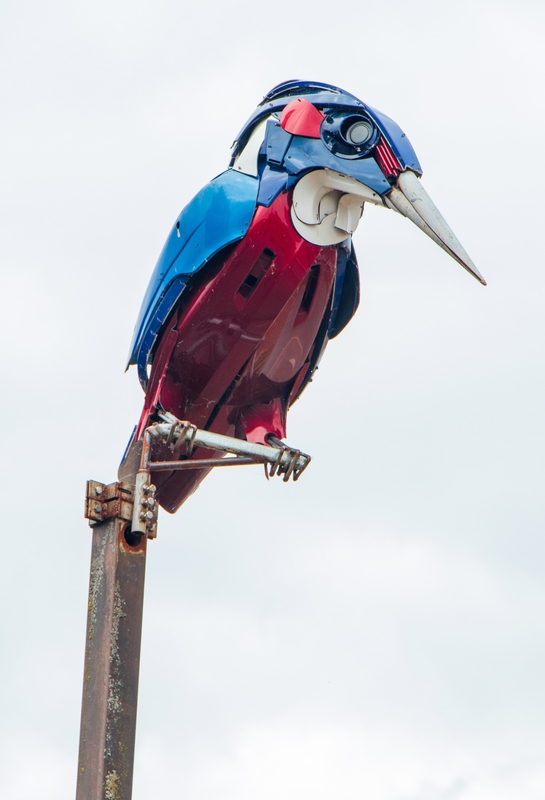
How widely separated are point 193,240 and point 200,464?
2165 mm

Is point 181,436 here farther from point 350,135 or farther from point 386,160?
point 350,135


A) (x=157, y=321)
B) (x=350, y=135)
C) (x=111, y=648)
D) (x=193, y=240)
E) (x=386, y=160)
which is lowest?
(x=111, y=648)

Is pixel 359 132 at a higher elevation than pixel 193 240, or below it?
higher

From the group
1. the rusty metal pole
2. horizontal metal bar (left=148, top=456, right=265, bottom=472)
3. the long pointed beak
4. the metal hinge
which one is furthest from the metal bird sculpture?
the rusty metal pole

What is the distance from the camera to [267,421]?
516 inches

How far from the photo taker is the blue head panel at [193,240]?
12.4 m

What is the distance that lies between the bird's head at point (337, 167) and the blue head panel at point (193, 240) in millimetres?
214

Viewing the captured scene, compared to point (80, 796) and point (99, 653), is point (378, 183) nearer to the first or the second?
point (99, 653)

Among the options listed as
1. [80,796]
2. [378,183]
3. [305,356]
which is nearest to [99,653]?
[80,796]

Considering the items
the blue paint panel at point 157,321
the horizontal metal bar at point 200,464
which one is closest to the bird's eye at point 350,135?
the blue paint panel at point 157,321

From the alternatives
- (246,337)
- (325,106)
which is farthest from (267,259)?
(325,106)

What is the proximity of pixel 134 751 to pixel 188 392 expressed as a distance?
3788mm

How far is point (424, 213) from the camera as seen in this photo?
12.2 meters

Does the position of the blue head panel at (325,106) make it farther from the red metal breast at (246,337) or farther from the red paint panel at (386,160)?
the red metal breast at (246,337)
